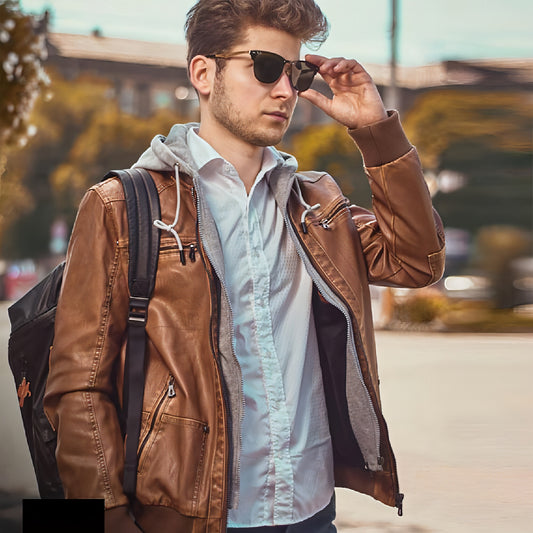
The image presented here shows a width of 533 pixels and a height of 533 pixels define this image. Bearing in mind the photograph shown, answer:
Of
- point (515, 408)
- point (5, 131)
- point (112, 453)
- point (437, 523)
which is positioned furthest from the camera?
point (515, 408)

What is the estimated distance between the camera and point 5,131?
27.6 feet

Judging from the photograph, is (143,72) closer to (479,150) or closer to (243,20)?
(479,150)

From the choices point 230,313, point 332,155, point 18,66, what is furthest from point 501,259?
point 230,313

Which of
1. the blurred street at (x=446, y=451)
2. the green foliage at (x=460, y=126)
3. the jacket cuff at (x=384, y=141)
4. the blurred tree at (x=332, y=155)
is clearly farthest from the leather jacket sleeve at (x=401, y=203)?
the blurred tree at (x=332, y=155)

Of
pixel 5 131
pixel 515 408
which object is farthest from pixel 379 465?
pixel 515 408

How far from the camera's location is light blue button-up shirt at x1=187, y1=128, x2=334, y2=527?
2.32m

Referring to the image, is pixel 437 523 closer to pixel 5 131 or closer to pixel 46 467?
pixel 46 467

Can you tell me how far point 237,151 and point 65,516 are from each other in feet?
3.18

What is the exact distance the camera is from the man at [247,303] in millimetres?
2201

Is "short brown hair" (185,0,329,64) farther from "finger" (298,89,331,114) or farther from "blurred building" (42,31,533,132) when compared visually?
"blurred building" (42,31,533,132)

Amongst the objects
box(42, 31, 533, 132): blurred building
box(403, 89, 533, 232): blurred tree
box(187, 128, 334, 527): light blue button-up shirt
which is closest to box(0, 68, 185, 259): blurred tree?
box(42, 31, 533, 132): blurred building

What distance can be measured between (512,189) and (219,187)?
3356 centimetres

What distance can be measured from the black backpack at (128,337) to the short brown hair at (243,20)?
38 centimetres

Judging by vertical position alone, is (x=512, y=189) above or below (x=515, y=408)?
above
